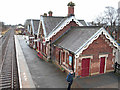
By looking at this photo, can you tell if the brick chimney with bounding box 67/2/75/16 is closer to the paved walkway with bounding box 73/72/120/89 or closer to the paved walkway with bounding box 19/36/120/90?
the paved walkway with bounding box 19/36/120/90

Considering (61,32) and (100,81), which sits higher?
(61,32)

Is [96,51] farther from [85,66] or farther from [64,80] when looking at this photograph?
[64,80]

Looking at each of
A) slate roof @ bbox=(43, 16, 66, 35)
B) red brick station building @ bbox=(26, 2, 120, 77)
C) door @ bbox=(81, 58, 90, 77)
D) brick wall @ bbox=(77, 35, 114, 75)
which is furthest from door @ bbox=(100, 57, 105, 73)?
slate roof @ bbox=(43, 16, 66, 35)

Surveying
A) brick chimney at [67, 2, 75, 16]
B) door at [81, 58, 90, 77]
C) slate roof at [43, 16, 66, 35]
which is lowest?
door at [81, 58, 90, 77]

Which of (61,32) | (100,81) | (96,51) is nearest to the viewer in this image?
(100,81)

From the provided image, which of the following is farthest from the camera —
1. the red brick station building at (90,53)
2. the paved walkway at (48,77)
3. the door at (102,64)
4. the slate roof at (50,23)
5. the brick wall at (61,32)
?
the slate roof at (50,23)

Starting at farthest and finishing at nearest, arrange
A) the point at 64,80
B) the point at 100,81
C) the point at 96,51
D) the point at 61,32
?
the point at 61,32 → the point at 96,51 → the point at 64,80 → the point at 100,81

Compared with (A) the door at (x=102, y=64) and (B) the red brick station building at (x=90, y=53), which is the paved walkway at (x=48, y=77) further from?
(A) the door at (x=102, y=64)

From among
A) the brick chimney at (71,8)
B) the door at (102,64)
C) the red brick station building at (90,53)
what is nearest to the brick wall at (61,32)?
the brick chimney at (71,8)

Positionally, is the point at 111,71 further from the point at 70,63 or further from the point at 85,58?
the point at 70,63

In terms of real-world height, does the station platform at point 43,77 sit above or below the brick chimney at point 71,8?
below

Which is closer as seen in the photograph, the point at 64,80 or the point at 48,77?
the point at 64,80

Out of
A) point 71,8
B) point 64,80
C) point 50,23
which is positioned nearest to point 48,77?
point 64,80

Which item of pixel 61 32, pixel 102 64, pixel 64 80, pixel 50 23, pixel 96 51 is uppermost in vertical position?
pixel 50 23
